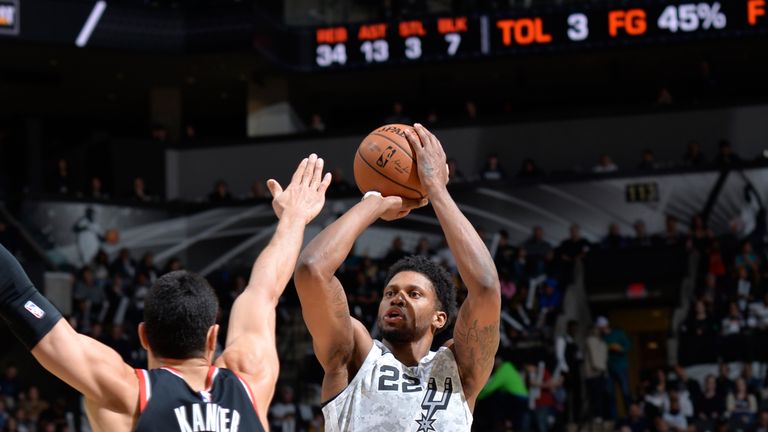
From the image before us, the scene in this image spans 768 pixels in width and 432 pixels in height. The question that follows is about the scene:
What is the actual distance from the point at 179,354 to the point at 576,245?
16.7m

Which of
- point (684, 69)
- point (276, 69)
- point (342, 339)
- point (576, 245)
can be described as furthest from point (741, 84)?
point (342, 339)

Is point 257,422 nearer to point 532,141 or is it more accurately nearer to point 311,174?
point 311,174

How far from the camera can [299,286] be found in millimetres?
4910

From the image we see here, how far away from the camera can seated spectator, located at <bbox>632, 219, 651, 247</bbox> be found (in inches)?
792

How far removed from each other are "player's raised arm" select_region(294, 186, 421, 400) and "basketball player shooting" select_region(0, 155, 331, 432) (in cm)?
77

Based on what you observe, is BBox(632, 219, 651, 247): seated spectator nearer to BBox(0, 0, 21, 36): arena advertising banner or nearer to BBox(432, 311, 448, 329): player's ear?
BBox(0, 0, 21, 36): arena advertising banner

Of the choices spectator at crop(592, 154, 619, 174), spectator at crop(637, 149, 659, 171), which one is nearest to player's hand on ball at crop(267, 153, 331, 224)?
spectator at crop(637, 149, 659, 171)

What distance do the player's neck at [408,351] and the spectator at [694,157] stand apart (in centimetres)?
1693

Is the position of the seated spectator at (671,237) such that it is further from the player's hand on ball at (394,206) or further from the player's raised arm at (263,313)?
the player's raised arm at (263,313)

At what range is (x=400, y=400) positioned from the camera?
504cm

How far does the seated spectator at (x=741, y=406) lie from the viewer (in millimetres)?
16000

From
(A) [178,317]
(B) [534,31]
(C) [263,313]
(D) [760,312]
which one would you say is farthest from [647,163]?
(A) [178,317]

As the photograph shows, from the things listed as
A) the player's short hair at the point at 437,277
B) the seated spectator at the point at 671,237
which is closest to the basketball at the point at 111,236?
→ the seated spectator at the point at 671,237

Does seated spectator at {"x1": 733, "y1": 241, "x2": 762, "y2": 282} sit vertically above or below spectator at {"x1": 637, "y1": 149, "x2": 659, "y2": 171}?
below
